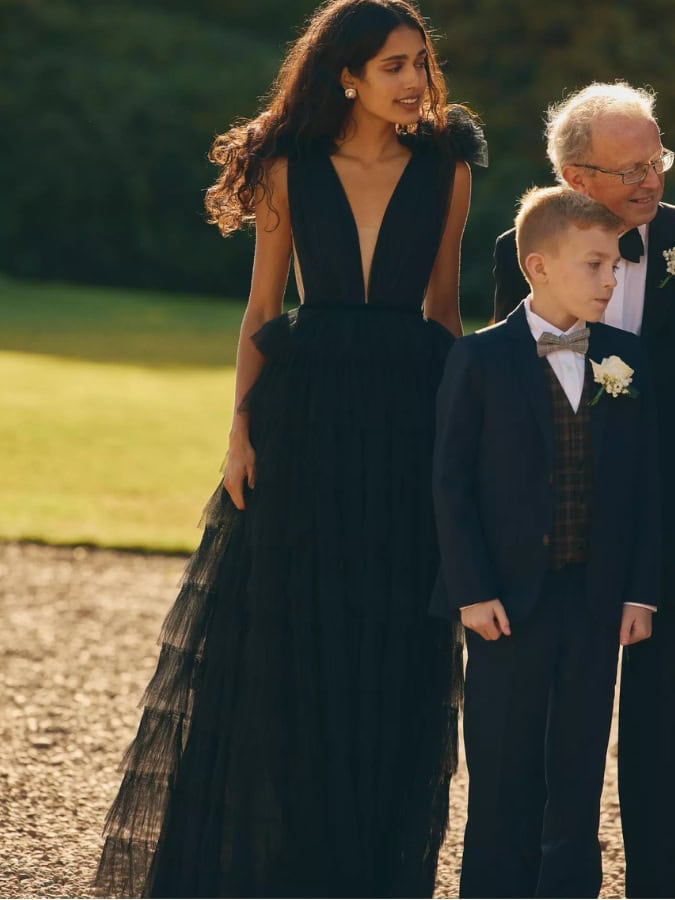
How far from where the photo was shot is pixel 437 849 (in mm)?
3193

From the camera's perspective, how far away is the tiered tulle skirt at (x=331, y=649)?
3.12 meters

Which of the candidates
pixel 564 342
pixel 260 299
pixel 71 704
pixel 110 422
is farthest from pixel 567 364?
pixel 110 422

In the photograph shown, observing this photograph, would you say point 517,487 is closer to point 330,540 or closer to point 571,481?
point 571,481

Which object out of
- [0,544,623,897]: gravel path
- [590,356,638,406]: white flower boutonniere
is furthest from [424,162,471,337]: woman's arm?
[0,544,623,897]: gravel path

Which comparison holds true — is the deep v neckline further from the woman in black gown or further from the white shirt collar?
the white shirt collar

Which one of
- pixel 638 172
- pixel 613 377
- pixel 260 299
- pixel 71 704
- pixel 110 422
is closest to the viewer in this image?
pixel 613 377

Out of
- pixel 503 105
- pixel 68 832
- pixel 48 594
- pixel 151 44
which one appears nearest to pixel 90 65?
pixel 151 44

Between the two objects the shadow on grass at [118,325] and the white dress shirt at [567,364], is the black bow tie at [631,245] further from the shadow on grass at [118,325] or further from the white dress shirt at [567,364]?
the shadow on grass at [118,325]

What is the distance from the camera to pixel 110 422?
43.8ft

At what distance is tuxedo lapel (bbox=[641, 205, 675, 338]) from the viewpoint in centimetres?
309

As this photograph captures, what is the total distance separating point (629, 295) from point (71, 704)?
313 centimetres

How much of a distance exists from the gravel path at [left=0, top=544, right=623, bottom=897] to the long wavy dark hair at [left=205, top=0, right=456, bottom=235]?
5.44 ft

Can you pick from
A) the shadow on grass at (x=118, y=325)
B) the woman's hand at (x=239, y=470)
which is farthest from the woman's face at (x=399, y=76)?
the shadow on grass at (x=118, y=325)

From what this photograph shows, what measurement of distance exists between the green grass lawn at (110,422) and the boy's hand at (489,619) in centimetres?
636
